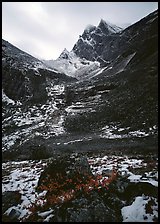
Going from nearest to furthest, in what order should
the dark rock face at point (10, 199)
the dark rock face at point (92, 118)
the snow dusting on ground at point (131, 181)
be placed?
the snow dusting on ground at point (131, 181) < the dark rock face at point (10, 199) < the dark rock face at point (92, 118)

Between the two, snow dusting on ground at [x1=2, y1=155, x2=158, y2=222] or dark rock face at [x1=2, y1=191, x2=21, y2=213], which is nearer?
snow dusting on ground at [x1=2, y1=155, x2=158, y2=222]

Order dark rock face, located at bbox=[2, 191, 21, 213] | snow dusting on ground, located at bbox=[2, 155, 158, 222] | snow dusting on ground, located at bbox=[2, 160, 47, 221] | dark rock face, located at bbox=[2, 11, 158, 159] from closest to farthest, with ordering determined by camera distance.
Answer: snow dusting on ground, located at bbox=[2, 155, 158, 222] < snow dusting on ground, located at bbox=[2, 160, 47, 221] < dark rock face, located at bbox=[2, 191, 21, 213] < dark rock face, located at bbox=[2, 11, 158, 159]

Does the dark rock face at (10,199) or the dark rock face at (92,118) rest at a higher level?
the dark rock face at (92,118)

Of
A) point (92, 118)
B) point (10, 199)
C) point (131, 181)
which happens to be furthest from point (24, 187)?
point (92, 118)

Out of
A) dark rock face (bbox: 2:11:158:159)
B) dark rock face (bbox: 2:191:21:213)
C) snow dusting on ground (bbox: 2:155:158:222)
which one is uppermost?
dark rock face (bbox: 2:11:158:159)

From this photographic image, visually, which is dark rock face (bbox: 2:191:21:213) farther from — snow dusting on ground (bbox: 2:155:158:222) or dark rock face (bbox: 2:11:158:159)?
dark rock face (bbox: 2:11:158:159)

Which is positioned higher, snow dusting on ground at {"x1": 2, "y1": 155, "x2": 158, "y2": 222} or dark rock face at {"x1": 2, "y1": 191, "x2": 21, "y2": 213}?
snow dusting on ground at {"x1": 2, "y1": 155, "x2": 158, "y2": 222}

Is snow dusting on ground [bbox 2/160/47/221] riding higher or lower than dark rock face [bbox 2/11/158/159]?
lower

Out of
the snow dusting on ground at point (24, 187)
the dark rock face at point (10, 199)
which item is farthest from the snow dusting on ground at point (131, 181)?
the dark rock face at point (10, 199)

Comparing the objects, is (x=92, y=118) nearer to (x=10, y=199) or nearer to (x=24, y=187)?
(x=24, y=187)

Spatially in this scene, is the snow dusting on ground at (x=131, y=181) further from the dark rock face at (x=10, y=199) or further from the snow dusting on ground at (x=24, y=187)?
the dark rock face at (x=10, y=199)

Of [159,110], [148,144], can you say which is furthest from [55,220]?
[159,110]

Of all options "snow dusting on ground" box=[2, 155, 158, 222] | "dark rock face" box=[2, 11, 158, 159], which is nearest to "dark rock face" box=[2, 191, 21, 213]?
"snow dusting on ground" box=[2, 155, 158, 222]

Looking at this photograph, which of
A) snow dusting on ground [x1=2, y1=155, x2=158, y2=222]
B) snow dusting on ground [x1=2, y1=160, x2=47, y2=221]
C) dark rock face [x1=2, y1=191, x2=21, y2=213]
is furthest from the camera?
dark rock face [x1=2, y1=191, x2=21, y2=213]
